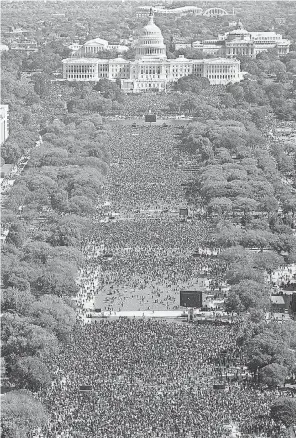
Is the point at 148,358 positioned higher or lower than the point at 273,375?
higher

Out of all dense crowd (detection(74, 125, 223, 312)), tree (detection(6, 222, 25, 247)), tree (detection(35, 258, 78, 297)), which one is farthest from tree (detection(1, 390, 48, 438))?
tree (detection(6, 222, 25, 247))

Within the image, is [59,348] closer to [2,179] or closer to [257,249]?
[257,249]

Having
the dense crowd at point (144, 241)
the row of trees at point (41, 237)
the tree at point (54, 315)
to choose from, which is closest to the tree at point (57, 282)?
the row of trees at point (41, 237)

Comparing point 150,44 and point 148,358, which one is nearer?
point 148,358

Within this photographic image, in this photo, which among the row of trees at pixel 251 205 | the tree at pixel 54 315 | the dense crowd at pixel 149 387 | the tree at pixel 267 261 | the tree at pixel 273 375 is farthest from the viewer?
the tree at pixel 267 261

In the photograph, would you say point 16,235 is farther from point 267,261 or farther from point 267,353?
point 267,353

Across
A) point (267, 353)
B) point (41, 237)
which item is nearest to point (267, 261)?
point (41, 237)

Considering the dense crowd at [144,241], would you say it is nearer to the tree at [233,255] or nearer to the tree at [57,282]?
the tree at [233,255]
